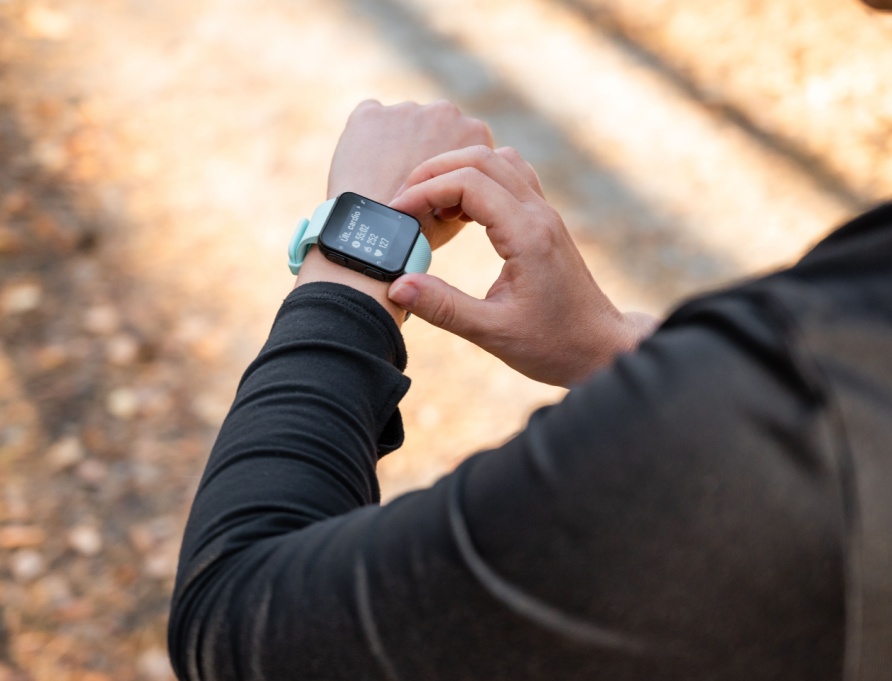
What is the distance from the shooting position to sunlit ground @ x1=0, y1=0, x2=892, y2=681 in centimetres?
224

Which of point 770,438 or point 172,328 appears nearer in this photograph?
point 770,438

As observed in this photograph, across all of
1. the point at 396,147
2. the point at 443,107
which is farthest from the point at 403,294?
the point at 443,107

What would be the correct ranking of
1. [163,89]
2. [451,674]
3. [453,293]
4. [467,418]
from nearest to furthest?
[451,674] < [453,293] < [467,418] < [163,89]

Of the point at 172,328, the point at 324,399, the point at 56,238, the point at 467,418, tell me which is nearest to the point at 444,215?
the point at 324,399

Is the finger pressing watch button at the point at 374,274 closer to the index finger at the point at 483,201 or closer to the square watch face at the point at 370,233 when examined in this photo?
the square watch face at the point at 370,233

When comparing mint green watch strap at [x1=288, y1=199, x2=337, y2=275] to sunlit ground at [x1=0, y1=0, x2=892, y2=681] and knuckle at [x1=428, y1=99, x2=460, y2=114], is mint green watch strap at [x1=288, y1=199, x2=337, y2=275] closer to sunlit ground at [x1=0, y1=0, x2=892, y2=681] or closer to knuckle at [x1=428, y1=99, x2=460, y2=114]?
knuckle at [x1=428, y1=99, x2=460, y2=114]

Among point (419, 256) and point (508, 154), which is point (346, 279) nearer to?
point (419, 256)

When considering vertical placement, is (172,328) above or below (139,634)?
above

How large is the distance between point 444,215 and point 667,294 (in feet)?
5.18

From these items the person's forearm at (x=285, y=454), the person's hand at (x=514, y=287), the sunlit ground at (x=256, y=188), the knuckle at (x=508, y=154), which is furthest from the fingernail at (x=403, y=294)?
the sunlit ground at (x=256, y=188)

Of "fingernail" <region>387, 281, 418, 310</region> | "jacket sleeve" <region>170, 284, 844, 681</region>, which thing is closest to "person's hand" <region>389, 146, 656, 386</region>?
"fingernail" <region>387, 281, 418, 310</region>

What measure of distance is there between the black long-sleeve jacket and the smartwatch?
63cm

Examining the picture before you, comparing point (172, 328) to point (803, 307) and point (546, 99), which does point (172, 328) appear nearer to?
point (546, 99)

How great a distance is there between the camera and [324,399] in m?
0.95
